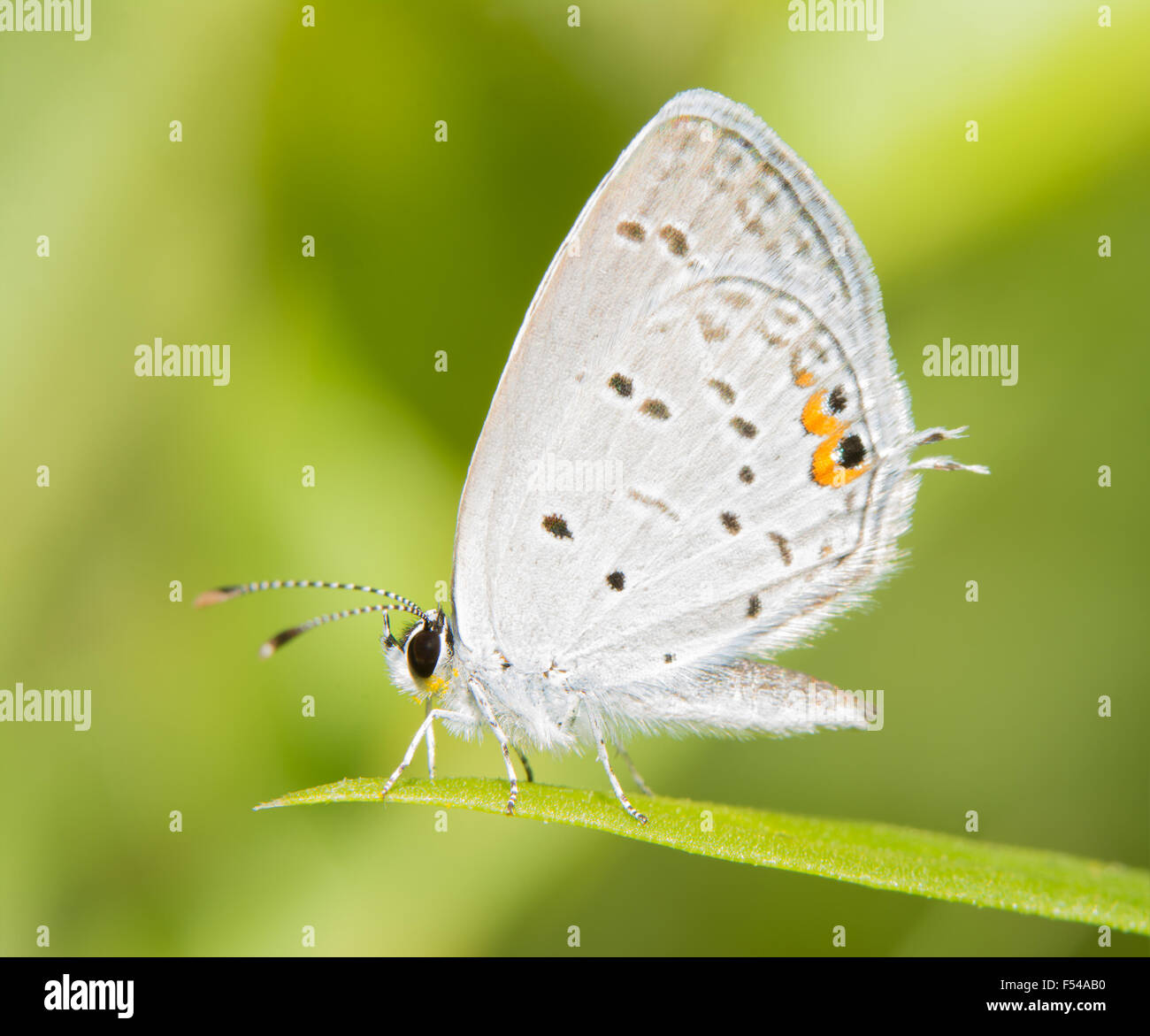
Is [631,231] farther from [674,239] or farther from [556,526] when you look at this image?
[556,526]

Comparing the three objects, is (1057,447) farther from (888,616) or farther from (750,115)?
(750,115)

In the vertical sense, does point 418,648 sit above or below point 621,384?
below

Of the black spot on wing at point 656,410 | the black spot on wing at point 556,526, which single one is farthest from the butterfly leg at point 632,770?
the black spot on wing at point 656,410

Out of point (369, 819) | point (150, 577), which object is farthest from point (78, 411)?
point (369, 819)

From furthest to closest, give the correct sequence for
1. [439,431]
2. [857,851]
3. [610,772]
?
[439,431] → [610,772] → [857,851]
